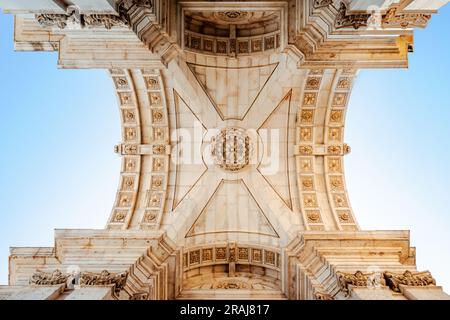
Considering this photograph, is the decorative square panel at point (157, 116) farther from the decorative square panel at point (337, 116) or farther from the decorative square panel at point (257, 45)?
the decorative square panel at point (337, 116)

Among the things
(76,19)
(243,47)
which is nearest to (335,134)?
(243,47)

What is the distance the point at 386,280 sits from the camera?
13.3 meters

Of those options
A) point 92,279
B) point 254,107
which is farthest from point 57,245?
point 254,107

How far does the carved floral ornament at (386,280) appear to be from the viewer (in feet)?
A: 42.0

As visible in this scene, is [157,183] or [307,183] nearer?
[307,183]

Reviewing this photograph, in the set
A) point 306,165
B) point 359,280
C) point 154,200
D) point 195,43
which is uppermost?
point 195,43

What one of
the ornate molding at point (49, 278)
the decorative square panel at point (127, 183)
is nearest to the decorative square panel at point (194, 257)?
the decorative square panel at point (127, 183)

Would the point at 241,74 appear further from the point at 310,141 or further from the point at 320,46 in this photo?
the point at 320,46

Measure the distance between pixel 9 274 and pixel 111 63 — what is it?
7.91 meters

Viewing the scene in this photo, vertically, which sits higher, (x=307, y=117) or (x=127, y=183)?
(x=307, y=117)

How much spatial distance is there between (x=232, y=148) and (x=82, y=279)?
33.2 feet

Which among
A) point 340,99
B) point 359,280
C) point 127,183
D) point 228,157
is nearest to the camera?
point 359,280

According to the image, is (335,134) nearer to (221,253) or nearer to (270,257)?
(270,257)

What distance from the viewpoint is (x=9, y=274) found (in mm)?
15234
